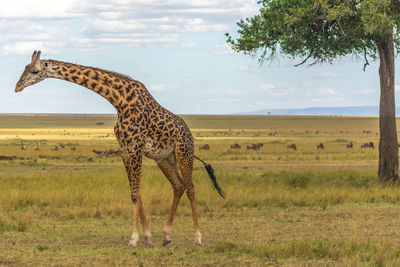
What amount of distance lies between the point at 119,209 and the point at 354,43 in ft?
35.4

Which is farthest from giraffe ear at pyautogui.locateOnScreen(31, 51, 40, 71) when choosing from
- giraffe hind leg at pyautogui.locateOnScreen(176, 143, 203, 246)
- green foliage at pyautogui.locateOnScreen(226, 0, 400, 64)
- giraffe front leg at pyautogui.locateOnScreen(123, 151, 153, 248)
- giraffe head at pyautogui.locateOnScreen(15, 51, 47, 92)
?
green foliage at pyautogui.locateOnScreen(226, 0, 400, 64)

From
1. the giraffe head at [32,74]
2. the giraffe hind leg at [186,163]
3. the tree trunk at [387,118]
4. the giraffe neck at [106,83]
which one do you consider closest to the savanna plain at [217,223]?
the tree trunk at [387,118]

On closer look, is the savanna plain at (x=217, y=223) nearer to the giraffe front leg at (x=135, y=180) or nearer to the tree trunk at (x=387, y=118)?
the giraffe front leg at (x=135, y=180)

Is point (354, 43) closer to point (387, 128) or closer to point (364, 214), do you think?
point (387, 128)

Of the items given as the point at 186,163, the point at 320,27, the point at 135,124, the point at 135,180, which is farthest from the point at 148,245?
the point at 320,27

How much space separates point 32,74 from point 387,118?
1520 centimetres

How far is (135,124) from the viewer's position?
1126 centimetres

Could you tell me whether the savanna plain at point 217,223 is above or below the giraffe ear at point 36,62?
below

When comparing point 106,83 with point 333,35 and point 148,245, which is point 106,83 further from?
point 333,35

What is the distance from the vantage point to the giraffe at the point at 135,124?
11195 mm

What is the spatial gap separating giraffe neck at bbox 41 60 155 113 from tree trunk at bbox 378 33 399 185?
13129 millimetres

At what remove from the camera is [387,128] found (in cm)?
2267

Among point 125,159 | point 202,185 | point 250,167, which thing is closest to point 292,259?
point 125,159

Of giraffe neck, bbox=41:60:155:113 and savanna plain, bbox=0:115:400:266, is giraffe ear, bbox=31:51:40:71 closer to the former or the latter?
giraffe neck, bbox=41:60:155:113
